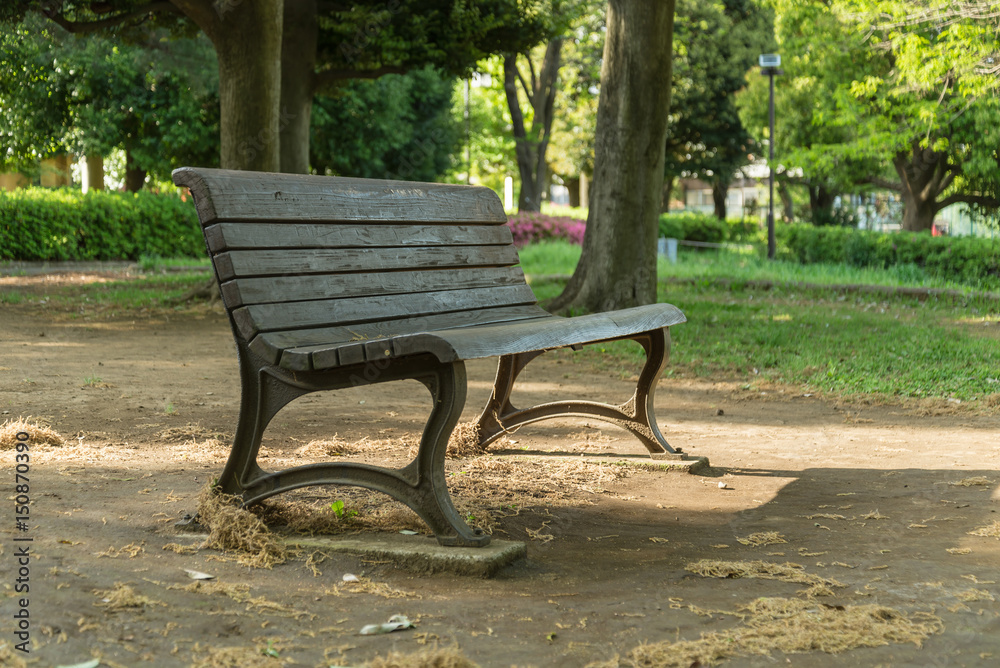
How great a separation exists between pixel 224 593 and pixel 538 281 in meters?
11.8

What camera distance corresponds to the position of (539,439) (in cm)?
533

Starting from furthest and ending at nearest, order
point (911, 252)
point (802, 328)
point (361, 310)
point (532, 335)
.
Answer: point (911, 252) < point (802, 328) < point (361, 310) < point (532, 335)

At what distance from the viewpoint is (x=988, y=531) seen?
3.58 metres

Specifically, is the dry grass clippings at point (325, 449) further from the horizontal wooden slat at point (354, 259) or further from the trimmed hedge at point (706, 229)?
the trimmed hedge at point (706, 229)

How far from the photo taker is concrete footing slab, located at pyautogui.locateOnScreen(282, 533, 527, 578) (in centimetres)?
306

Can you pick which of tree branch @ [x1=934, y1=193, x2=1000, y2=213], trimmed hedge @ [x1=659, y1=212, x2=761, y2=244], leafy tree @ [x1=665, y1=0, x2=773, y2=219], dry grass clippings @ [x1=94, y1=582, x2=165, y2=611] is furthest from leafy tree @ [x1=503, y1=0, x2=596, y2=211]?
dry grass clippings @ [x1=94, y1=582, x2=165, y2=611]

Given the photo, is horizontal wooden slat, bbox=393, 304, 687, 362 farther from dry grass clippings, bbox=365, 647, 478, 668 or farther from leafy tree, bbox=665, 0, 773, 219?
leafy tree, bbox=665, 0, 773, 219

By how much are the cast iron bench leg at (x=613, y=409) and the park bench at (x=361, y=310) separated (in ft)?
0.13

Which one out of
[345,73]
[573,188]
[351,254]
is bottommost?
[351,254]

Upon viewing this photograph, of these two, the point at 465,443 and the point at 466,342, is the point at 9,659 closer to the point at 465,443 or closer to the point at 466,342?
the point at 466,342

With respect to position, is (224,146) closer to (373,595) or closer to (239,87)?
(239,87)

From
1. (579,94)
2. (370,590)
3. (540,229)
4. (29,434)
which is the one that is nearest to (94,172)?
(540,229)

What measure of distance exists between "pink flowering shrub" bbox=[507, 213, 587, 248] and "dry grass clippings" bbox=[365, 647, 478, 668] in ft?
66.4

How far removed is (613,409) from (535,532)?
1.26 m
